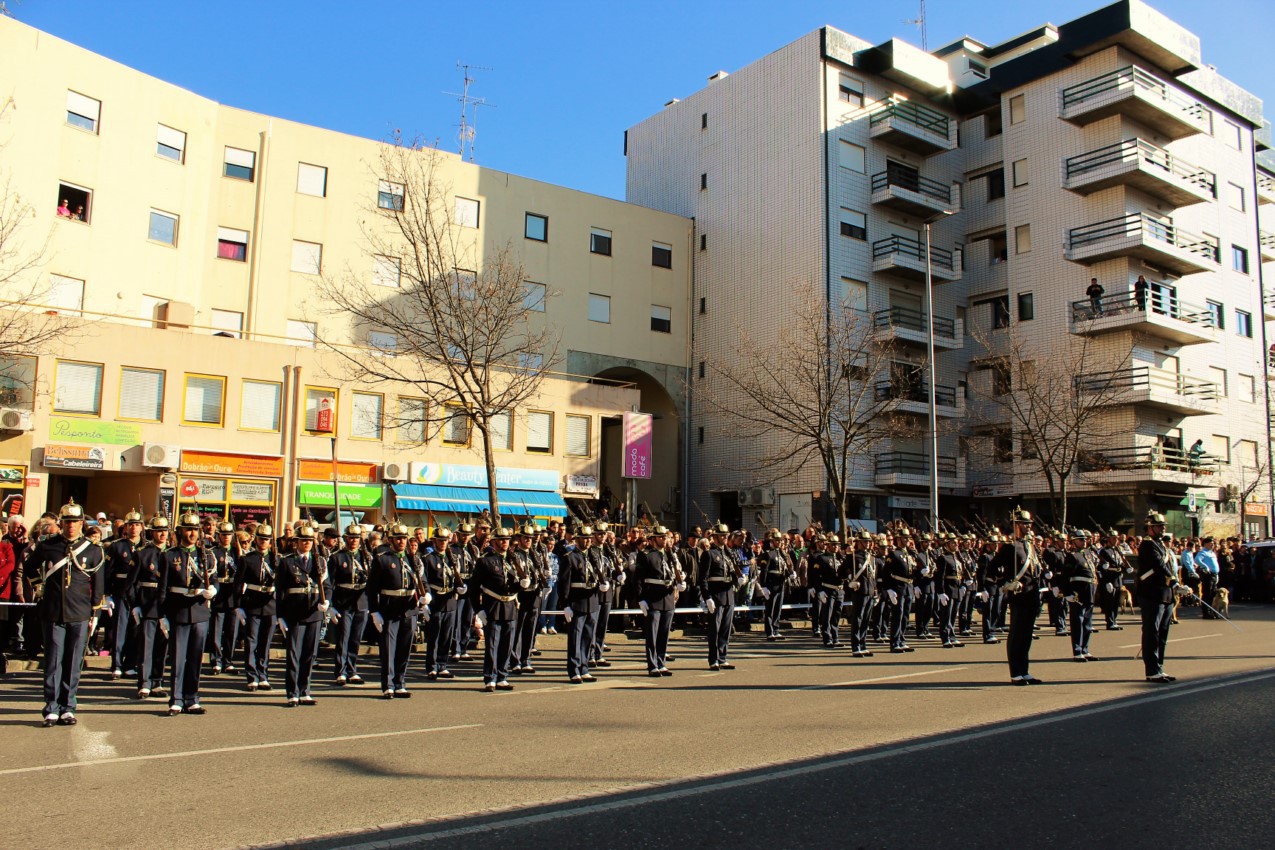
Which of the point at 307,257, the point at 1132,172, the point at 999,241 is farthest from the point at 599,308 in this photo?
the point at 1132,172

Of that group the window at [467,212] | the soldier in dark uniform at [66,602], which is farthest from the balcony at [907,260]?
the soldier in dark uniform at [66,602]

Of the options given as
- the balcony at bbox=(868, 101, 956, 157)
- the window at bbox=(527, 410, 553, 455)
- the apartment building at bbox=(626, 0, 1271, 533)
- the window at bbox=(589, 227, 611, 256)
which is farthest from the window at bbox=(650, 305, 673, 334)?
the balcony at bbox=(868, 101, 956, 157)

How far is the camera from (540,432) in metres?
33.6

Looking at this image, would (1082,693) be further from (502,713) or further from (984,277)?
(984,277)

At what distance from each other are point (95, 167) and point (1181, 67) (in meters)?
37.7

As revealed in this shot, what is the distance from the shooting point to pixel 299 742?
861 centimetres

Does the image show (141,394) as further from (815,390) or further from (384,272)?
(815,390)

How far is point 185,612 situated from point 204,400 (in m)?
18.7

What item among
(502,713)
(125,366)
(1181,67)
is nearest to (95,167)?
(125,366)

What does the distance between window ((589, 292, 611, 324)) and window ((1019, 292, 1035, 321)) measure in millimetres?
15841

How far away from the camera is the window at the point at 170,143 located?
29922 mm

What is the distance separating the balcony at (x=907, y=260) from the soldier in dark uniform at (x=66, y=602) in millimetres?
31619

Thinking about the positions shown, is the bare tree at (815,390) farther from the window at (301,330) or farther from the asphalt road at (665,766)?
→ the asphalt road at (665,766)

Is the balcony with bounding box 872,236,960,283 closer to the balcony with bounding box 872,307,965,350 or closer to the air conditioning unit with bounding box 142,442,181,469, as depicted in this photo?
the balcony with bounding box 872,307,965,350
